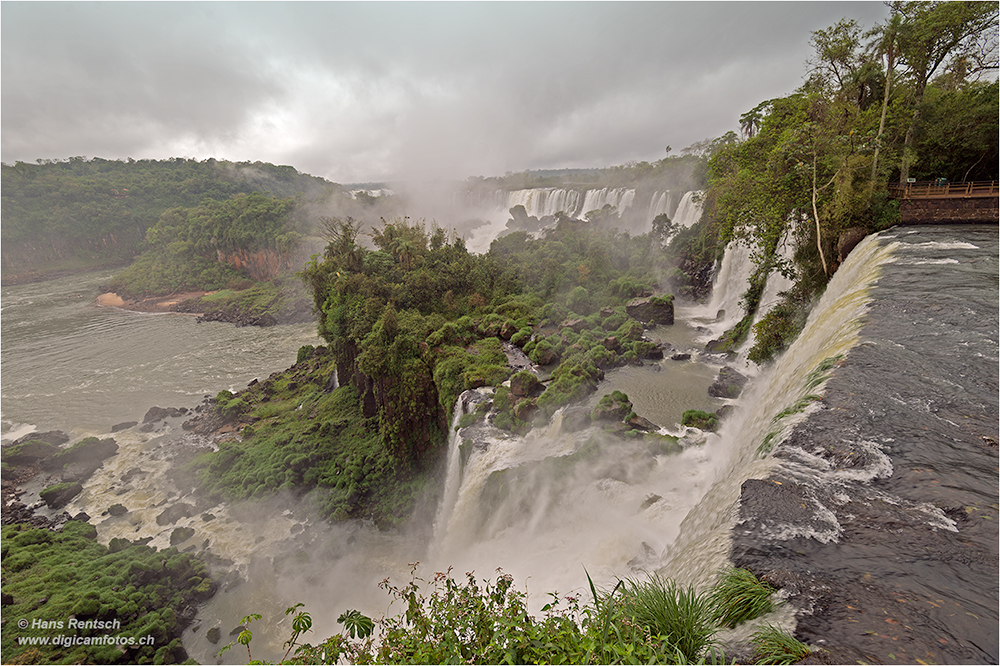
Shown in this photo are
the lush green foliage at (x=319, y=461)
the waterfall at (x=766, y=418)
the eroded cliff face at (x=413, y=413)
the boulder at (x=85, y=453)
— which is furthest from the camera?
the boulder at (x=85, y=453)

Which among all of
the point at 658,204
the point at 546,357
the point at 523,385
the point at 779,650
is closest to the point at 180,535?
the point at 523,385

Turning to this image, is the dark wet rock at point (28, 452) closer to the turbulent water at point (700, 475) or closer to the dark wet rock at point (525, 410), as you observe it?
the turbulent water at point (700, 475)

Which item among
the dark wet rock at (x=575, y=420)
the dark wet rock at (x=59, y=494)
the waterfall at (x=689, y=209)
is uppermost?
the waterfall at (x=689, y=209)

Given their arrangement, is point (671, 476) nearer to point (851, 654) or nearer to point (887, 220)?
point (851, 654)

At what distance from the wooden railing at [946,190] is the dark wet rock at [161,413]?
39.0 meters

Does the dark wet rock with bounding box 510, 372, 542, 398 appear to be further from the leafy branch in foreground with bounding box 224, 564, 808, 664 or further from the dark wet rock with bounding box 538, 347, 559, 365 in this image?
the leafy branch in foreground with bounding box 224, 564, 808, 664

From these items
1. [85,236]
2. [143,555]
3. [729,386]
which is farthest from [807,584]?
[85,236]

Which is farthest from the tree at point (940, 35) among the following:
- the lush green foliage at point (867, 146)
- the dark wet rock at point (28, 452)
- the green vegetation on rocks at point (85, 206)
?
the green vegetation on rocks at point (85, 206)

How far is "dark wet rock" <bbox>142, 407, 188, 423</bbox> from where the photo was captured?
25.0 metres

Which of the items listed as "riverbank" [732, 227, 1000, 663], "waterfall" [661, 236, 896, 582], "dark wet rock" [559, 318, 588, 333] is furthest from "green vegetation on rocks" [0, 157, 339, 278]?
"riverbank" [732, 227, 1000, 663]

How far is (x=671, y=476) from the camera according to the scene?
10.3 metres

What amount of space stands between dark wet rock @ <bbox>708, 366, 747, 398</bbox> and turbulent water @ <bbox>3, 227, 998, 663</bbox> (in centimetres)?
54

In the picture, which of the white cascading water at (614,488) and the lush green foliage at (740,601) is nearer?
the lush green foliage at (740,601)

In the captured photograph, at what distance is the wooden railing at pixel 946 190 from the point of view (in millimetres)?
13680
